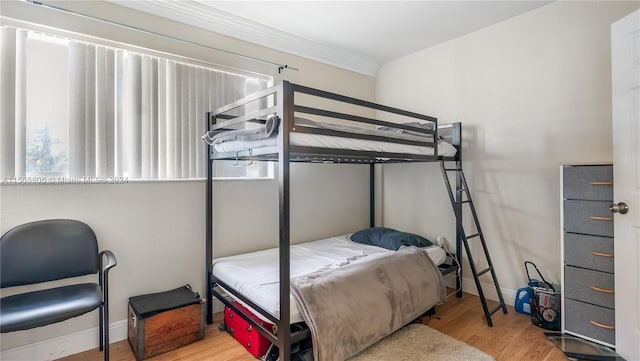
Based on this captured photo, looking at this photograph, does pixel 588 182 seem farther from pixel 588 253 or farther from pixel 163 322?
pixel 163 322

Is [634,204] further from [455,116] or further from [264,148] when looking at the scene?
[264,148]

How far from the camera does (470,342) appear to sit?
211 cm

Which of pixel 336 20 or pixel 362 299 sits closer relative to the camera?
pixel 362 299

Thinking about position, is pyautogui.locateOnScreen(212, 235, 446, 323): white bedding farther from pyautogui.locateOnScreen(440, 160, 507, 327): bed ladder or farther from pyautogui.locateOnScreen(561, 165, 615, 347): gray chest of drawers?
pyautogui.locateOnScreen(561, 165, 615, 347): gray chest of drawers

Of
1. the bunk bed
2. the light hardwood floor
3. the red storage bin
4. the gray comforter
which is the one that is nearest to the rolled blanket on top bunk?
the bunk bed

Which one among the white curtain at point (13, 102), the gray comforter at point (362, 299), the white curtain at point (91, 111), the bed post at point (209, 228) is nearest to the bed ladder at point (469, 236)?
the gray comforter at point (362, 299)

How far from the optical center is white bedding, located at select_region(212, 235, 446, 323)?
6.08 feet

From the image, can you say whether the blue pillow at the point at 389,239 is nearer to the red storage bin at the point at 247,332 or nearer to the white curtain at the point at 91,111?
the red storage bin at the point at 247,332

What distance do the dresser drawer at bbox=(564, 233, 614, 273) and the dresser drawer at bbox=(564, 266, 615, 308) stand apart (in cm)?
4

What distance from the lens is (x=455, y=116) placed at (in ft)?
10.1

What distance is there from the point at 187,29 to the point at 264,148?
140 centimetres

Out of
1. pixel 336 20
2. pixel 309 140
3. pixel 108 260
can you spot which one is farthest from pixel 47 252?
pixel 336 20

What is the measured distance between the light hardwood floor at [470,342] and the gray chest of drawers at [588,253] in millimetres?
294

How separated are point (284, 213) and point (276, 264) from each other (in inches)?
32.7
